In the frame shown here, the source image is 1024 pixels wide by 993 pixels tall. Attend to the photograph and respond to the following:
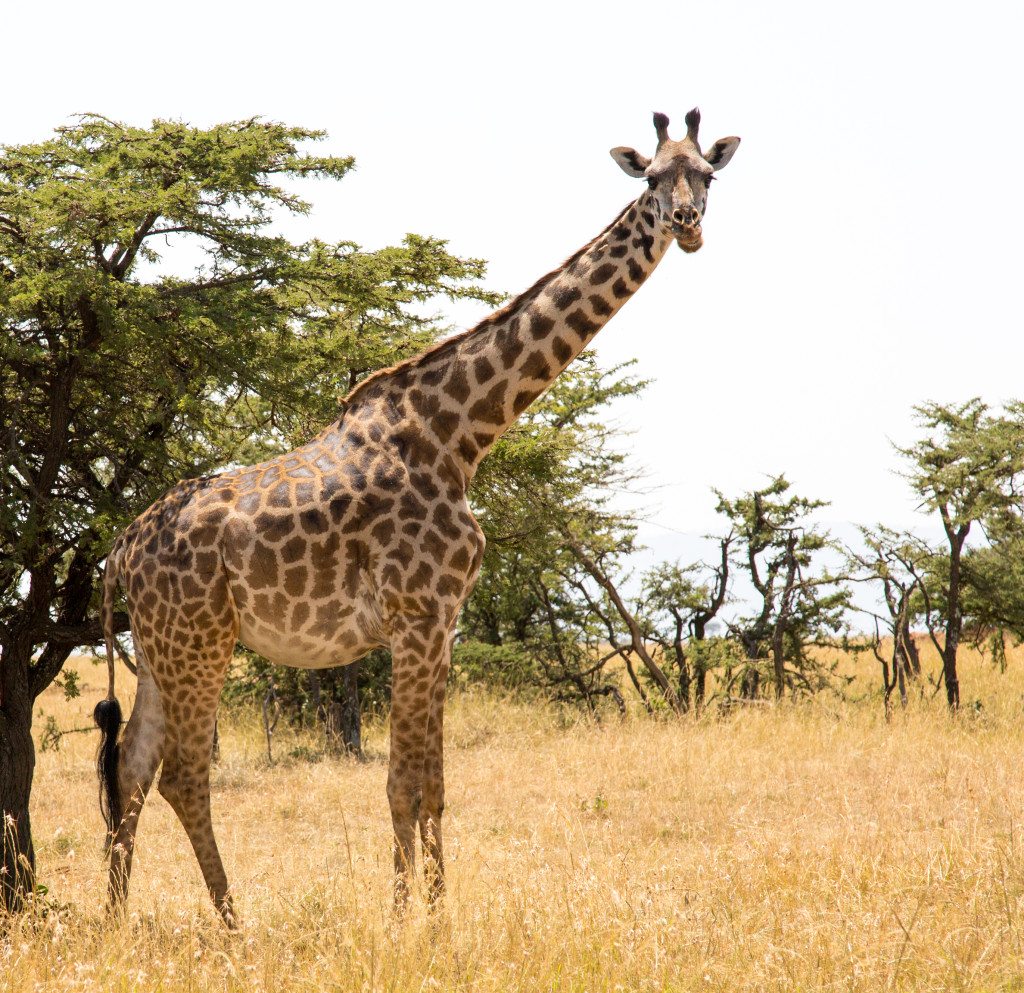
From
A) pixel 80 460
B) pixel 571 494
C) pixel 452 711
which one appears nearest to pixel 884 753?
pixel 571 494

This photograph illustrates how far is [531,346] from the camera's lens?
682 centimetres

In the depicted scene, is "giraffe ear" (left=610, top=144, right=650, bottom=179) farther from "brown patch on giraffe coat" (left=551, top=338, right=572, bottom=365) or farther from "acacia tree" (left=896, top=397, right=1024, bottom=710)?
"acacia tree" (left=896, top=397, right=1024, bottom=710)

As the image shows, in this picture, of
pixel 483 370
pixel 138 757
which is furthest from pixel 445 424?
pixel 138 757

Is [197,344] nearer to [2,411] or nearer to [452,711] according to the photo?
[2,411]

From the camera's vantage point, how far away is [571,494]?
1644 cm

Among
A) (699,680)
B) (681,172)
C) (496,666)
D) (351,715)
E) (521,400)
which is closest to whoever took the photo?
(681,172)

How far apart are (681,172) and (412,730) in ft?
10.9

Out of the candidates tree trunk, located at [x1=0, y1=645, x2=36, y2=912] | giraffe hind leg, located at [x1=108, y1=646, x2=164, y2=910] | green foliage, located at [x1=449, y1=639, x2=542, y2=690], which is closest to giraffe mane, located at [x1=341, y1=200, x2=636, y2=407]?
giraffe hind leg, located at [x1=108, y1=646, x2=164, y2=910]

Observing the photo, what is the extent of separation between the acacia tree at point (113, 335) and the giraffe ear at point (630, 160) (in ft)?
15.2

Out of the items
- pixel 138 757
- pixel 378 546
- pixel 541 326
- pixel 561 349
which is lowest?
pixel 138 757

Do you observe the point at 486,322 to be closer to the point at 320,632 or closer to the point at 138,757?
the point at 320,632

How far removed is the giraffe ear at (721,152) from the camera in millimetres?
6672

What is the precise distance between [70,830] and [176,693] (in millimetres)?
5893

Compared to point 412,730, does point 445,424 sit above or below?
above
